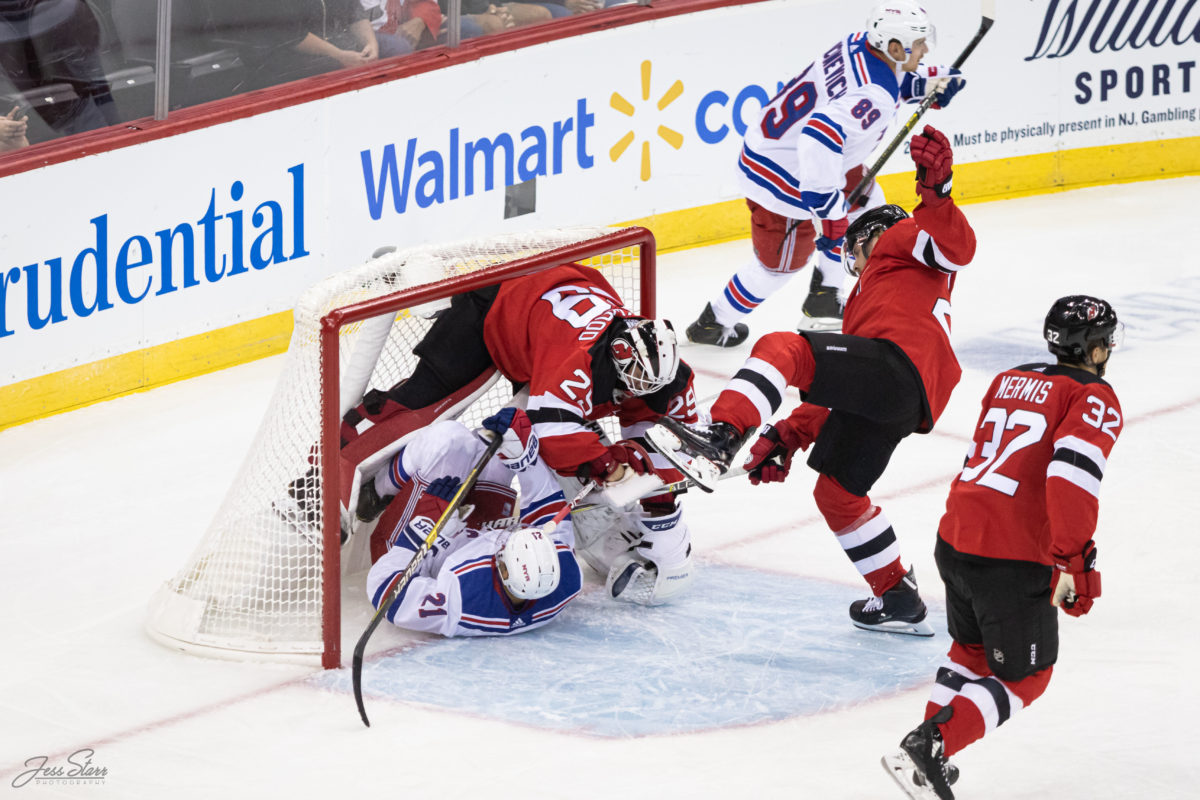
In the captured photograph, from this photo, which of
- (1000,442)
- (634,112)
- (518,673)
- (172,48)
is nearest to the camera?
(1000,442)

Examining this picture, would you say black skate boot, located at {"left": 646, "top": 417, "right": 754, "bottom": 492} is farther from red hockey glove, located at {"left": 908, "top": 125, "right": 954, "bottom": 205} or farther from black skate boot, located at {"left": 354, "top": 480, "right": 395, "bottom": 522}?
black skate boot, located at {"left": 354, "top": 480, "right": 395, "bottom": 522}

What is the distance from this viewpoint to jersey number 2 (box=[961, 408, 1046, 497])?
3184 millimetres

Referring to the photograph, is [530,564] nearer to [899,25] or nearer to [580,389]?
[580,389]

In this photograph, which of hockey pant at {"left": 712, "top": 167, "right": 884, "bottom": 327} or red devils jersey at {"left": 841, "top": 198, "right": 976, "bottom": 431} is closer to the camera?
red devils jersey at {"left": 841, "top": 198, "right": 976, "bottom": 431}

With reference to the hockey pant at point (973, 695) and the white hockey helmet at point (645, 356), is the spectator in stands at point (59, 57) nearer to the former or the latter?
the white hockey helmet at point (645, 356)

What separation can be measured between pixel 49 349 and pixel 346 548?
5.78 feet

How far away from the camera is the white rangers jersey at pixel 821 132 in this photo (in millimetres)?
5984

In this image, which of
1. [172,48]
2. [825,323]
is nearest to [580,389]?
[172,48]

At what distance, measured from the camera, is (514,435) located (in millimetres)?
4000

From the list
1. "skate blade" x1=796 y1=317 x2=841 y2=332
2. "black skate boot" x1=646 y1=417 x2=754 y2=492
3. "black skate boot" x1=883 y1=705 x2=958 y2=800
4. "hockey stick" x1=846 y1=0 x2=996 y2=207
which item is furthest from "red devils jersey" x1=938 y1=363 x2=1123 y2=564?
"skate blade" x1=796 y1=317 x2=841 y2=332

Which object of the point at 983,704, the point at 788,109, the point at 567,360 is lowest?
the point at 983,704

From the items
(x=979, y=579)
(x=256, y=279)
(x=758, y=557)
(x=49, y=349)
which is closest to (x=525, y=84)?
(x=256, y=279)

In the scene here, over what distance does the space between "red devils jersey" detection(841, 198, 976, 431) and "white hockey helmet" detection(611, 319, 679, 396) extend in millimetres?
434

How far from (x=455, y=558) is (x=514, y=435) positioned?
1.13 ft
